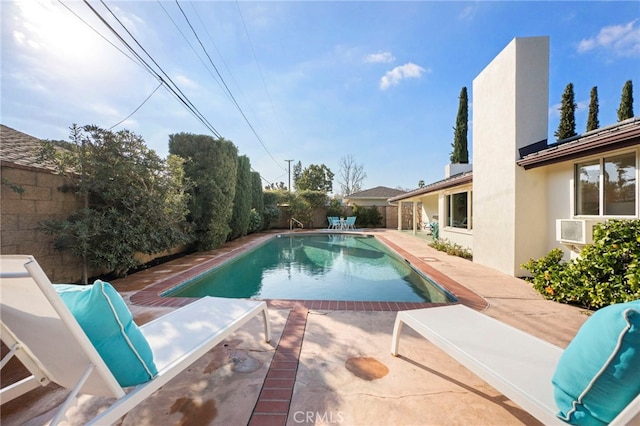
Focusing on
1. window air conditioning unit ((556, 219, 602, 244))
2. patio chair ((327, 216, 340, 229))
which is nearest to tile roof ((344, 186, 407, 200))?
patio chair ((327, 216, 340, 229))

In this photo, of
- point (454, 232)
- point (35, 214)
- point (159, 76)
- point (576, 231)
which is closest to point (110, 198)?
point (35, 214)

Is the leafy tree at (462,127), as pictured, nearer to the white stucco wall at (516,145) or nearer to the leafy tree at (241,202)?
the white stucco wall at (516,145)

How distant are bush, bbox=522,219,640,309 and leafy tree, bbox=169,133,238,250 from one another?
407 inches

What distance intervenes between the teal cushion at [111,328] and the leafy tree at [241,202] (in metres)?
12.4

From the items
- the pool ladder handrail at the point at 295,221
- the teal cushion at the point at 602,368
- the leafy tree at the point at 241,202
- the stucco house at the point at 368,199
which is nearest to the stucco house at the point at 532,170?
the teal cushion at the point at 602,368

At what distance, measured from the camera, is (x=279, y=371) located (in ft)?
8.45

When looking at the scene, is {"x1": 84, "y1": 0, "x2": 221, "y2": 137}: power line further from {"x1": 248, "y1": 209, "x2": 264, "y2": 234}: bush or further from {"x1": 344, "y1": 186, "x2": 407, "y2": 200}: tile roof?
{"x1": 344, "y1": 186, "x2": 407, "y2": 200}: tile roof

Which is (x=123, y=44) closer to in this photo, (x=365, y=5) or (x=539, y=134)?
(x=365, y=5)

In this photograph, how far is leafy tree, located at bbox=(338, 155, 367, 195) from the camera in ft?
134

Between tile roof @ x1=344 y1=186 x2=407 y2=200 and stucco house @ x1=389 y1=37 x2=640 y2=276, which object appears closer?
stucco house @ x1=389 y1=37 x2=640 y2=276

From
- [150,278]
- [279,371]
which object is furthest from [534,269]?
[150,278]

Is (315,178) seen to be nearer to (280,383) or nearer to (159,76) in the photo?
(159,76)

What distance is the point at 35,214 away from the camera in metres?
4.99

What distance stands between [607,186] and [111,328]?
7461 millimetres
